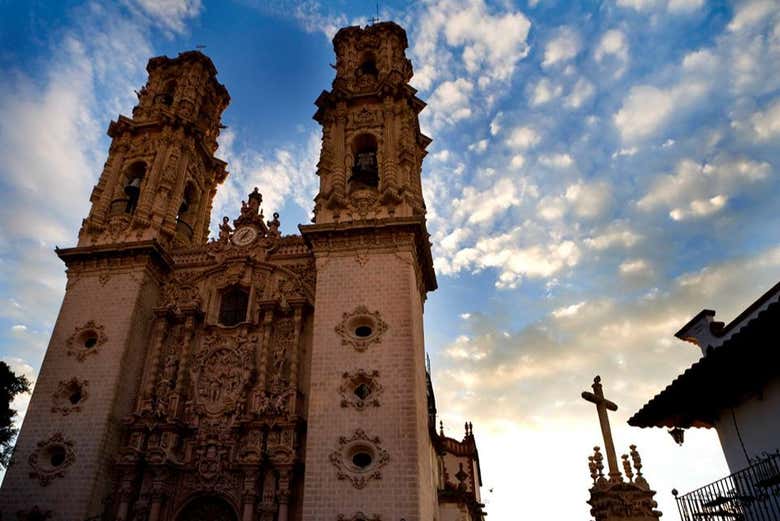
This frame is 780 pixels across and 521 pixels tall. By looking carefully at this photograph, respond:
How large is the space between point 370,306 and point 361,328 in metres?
0.78

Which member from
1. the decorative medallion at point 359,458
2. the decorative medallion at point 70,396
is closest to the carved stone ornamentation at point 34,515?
the decorative medallion at point 70,396

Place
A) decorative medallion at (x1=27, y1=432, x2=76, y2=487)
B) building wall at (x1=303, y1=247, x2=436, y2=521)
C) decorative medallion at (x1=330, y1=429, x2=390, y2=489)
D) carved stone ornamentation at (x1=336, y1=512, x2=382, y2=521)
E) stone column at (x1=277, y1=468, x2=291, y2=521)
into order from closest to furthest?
carved stone ornamentation at (x1=336, y1=512, x2=382, y2=521)
building wall at (x1=303, y1=247, x2=436, y2=521)
decorative medallion at (x1=330, y1=429, x2=390, y2=489)
stone column at (x1=277, y1=468, x2=291, y2=521)
decorative medallion at (x1=27, y1=432, x2=76, y2=487)

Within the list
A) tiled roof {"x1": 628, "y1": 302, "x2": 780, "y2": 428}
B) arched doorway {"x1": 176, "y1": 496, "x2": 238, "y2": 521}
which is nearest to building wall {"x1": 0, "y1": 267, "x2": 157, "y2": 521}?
arched doorway {"x1": 176, "y1": 496, "x2": 238, "y2": 521}

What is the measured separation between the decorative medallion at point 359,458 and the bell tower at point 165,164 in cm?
1151

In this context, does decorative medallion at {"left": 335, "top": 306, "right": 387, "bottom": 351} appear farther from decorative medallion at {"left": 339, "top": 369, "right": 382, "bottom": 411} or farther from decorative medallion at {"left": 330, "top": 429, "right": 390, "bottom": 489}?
decorative medallion at {"left": 330, "top": 429, "right": 390, "bottom": 489}

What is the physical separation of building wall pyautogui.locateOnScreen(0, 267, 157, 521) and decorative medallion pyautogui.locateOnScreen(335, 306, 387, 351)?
25.0 feet

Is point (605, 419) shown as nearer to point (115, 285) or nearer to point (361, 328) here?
point (361, 328)

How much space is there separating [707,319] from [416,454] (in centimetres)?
810

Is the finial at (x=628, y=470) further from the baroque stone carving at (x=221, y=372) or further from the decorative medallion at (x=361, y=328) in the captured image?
the baroque stone carving at (x=221, y=372)

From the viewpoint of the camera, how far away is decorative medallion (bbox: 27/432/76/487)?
1741cm

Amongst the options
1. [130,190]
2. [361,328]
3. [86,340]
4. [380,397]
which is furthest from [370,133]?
[86,340]

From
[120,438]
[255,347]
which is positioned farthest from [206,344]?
[120,438]

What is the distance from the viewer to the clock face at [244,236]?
2281 centimetres

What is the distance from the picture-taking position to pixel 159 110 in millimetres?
26781
